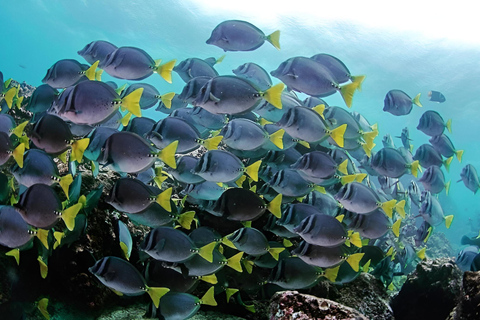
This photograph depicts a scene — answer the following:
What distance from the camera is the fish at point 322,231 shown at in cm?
275

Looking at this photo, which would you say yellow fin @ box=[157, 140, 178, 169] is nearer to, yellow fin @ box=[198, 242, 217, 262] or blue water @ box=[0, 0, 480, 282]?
yellow fin @ box=[198, 242, 217, 262]

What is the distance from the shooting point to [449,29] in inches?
888

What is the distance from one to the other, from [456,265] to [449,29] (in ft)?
80.6

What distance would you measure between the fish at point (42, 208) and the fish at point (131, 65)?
4.59 ft

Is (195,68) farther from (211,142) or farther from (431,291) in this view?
(431,291)

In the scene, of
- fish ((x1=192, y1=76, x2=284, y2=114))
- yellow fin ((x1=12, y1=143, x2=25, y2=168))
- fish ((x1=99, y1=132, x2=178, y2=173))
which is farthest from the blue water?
yellow fin ((x1=12, y1=143, x2=25, y2=168))

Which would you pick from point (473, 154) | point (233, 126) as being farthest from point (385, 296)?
point (473, 154)

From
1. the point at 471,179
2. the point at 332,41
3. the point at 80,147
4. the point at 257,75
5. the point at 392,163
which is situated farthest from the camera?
the point at 332,41

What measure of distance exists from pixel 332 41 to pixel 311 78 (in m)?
26.7

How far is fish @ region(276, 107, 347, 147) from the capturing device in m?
3.02

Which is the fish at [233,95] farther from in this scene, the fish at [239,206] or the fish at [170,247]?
the fish at [170,247]

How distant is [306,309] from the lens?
2211 mm

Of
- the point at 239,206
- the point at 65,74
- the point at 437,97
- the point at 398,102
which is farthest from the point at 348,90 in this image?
the point at 437,97

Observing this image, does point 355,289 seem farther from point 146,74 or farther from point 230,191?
point 146,74
